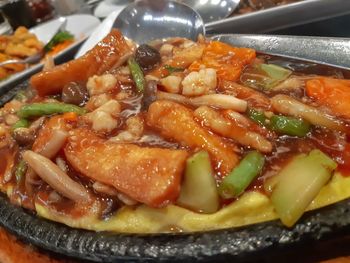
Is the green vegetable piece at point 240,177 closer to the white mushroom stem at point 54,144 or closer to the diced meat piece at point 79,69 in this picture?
the white mushroom stem at point 54,144

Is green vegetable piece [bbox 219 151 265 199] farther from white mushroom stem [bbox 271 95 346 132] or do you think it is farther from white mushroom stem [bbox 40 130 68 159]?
white mushroom stem [bbox 40 130 68 159]

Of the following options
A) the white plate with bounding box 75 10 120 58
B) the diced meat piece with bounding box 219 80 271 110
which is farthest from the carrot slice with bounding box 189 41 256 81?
the white plate with bounding box 75 10 120 58

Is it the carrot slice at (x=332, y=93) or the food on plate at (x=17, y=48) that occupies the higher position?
the carrot slice at (x=332, y=93)

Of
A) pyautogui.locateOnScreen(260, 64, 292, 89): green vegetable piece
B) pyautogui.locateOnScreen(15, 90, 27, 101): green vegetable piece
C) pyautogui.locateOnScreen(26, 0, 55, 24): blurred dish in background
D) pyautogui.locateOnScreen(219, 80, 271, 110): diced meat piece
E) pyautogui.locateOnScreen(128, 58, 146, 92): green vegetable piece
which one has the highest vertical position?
pyautogui.locateOnScreen(128, 58, 146, 92): green vegetable piece

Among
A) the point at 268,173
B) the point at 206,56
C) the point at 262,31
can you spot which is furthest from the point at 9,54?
the point at 268,173

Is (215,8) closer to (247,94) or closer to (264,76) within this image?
(264,76)

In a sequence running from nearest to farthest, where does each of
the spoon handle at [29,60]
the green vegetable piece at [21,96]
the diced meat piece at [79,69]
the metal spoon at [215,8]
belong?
1. the diced meat piece at [79,69]
2. the green vegetable piece at [21,96]
3. the metal spoon at [215,8]
4. the spoon handle at [29,60]

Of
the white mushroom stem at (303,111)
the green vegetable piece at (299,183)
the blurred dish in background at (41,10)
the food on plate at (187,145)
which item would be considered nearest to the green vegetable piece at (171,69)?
the food on plate at (187,145)
